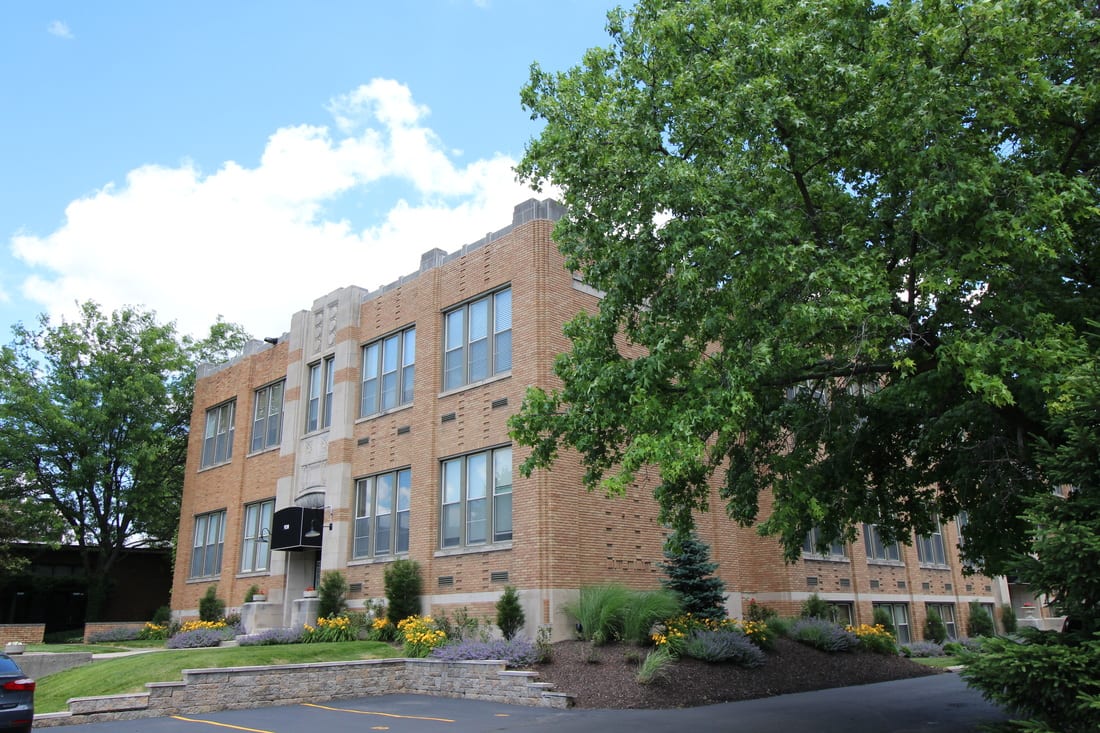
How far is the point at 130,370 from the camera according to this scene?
3716cm

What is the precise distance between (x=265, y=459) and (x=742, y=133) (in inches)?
866

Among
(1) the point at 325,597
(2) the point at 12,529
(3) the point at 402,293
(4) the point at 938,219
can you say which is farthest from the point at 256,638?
(4) the point at 938,219

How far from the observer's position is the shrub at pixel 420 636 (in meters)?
18.2

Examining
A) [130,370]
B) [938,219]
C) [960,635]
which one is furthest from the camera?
[130,370]

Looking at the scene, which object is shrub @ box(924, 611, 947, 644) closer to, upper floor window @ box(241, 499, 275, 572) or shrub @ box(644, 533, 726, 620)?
shrub @ box(644, 533, 726, 620)

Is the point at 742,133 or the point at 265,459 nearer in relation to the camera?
the point at 742,133

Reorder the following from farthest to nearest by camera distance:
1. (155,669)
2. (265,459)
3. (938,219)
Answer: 1. (265,459)
2. (155,669)
3. (938,219)

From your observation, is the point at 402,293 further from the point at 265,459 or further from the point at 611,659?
the point at 611,659

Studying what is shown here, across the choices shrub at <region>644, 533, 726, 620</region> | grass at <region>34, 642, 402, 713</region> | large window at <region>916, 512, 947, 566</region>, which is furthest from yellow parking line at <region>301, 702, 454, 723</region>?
large window at <region>916, 512, 947, 566</region>

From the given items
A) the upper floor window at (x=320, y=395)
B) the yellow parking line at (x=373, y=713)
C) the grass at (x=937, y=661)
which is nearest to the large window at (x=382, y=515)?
the upper floor window at (x=320, y=395)

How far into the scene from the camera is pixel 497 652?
16531mm

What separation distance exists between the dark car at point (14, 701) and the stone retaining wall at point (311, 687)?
89.1 inches

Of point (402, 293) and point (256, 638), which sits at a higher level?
point (402, 293)

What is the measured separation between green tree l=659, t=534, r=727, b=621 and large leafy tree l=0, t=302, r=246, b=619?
25.7 metres
